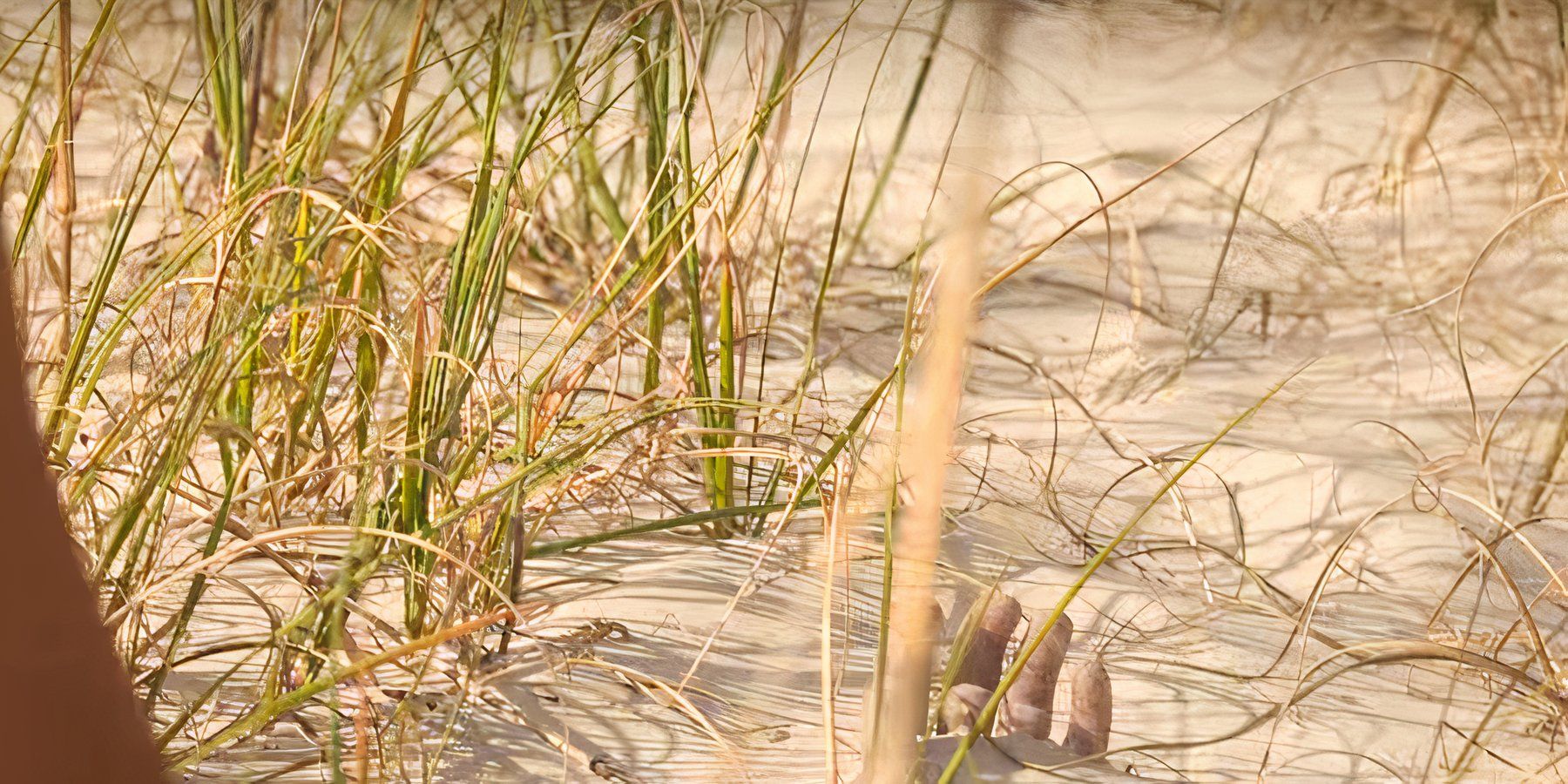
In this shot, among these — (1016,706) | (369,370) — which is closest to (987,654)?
(1016,706)

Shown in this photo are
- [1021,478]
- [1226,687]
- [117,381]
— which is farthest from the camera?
[117,381]

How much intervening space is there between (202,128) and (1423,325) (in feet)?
5.35

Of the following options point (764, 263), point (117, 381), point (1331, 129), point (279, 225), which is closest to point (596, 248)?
point (764, 263)

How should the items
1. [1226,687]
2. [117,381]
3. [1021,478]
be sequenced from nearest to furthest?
[1226,687], [1021,478], [117,381]

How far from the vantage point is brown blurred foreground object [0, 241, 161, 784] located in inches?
6.2

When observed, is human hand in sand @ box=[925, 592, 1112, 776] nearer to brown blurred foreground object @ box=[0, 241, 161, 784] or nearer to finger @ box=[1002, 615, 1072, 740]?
finger @ box=[1002, 615, 1072, 740]

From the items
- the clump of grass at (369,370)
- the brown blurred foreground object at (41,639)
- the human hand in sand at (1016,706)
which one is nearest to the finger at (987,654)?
the human hand in sand at (1016,706)

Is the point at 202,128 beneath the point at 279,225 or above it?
above

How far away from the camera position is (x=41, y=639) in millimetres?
177

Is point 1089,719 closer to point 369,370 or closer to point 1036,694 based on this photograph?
point 1036,694

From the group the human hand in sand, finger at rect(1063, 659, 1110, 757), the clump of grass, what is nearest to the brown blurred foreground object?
the clump of grass

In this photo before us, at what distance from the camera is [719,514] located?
67cm

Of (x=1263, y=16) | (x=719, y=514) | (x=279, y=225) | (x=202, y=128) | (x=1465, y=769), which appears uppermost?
(x=1263, y=16)

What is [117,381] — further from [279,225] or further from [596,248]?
[279,225]
